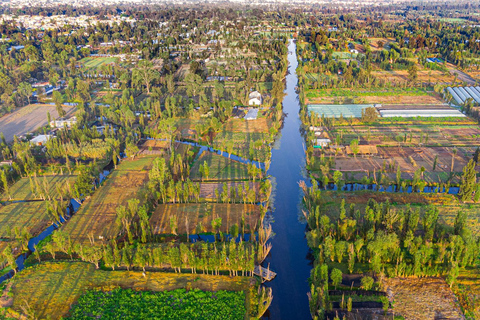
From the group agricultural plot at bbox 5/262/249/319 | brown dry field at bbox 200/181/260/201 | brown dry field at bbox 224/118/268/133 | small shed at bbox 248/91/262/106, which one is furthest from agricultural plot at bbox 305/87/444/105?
agricultural plot at bbox 5/262/249/319

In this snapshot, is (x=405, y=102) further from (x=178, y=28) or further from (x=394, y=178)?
(x=178, y=28)

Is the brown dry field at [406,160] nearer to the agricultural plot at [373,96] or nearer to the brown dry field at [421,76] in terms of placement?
the agricultural plot at [373,96]

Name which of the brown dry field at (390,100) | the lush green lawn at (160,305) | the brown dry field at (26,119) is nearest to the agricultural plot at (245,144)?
the brown dry field at (390,100)

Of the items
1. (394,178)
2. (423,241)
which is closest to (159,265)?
(423,241)

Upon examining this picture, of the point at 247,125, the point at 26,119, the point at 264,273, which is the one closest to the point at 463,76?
the point at 247,125

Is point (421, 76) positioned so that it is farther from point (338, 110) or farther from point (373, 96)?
point (338, 110)
